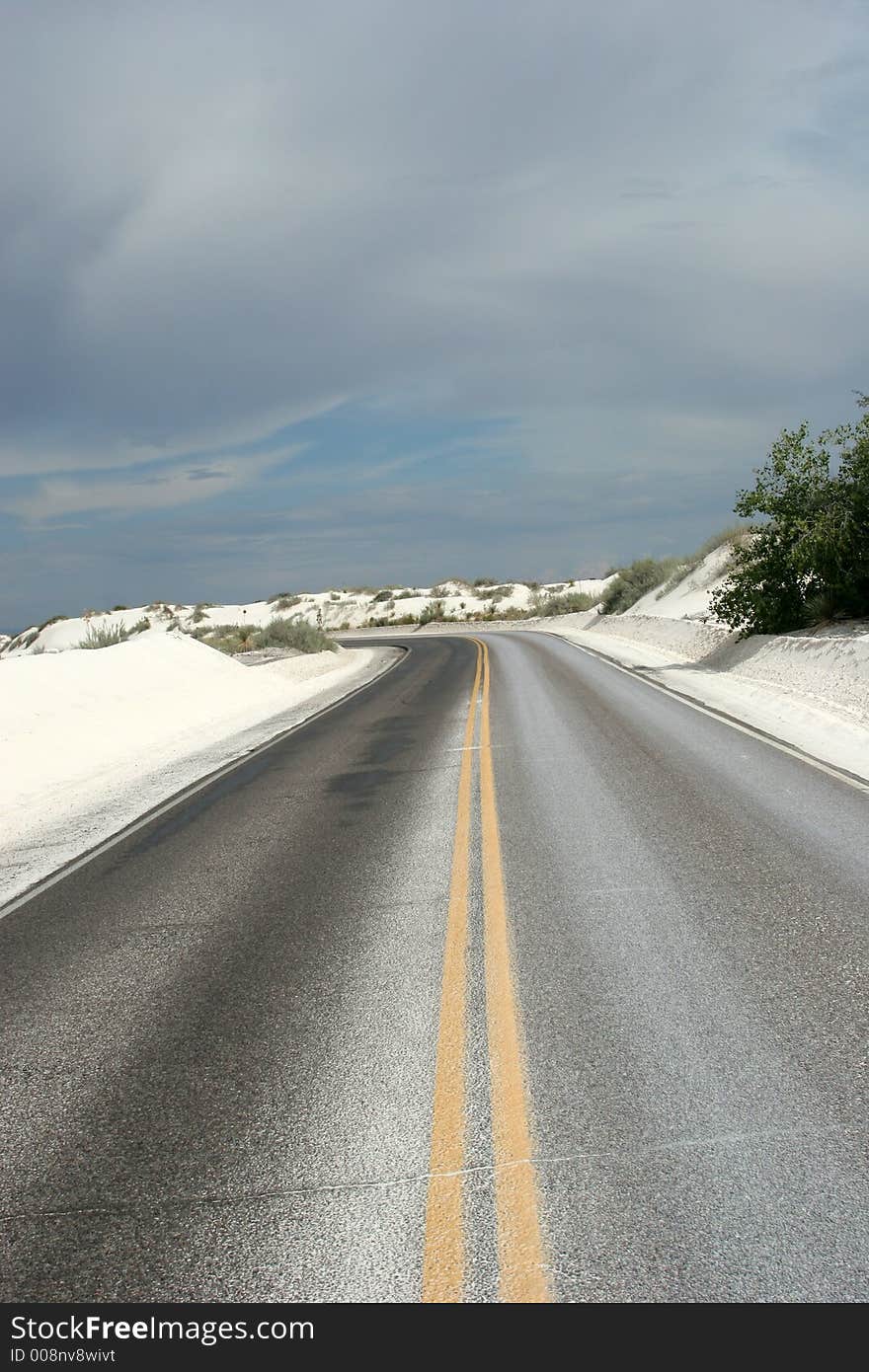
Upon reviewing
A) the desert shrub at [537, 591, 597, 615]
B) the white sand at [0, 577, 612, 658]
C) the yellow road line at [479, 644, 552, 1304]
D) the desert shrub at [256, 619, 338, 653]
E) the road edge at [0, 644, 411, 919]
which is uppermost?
the white sand at [0, 577, 612, 658]

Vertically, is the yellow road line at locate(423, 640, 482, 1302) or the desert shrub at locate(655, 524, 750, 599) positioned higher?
the desert shrub at locate(655, 524, 750, 599)

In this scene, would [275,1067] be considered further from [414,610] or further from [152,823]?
[414,610]

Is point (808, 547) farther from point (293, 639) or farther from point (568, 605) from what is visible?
point (568, 605)

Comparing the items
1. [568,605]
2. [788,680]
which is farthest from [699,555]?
[788,680]

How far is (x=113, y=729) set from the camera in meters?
17.7

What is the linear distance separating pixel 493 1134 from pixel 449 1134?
0.56ft

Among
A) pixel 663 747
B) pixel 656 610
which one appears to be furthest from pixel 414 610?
pixel 663 747

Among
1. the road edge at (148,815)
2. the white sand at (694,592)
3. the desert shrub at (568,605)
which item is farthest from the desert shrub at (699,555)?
the road edge at (148,815)

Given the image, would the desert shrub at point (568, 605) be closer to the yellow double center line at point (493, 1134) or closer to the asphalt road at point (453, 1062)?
the asphalt road at point (453, 1062)

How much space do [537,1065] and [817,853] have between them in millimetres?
3893

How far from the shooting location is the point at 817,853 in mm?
7309

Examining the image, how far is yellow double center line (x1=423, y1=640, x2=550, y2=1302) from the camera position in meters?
3.03

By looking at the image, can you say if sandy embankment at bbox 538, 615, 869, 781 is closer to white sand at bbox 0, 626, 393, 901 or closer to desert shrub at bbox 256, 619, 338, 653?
white sand at bbox 0, 626, 393, 901

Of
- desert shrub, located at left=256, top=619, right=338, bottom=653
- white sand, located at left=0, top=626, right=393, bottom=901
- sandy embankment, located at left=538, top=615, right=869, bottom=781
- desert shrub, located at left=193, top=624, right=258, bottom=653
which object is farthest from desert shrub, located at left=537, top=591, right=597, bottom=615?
white sand, located at left=0, top=626, right=393, bottom=901
